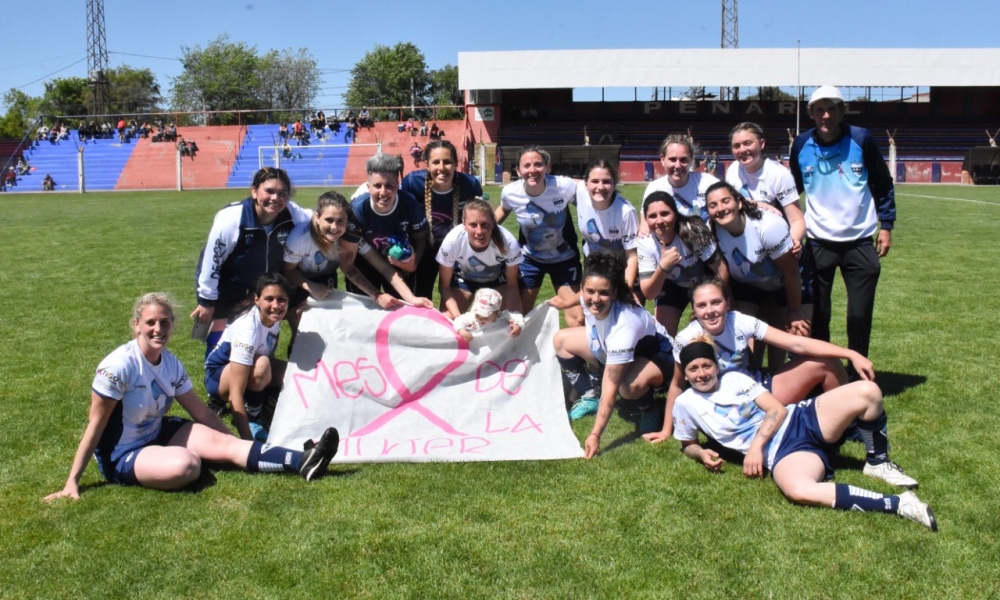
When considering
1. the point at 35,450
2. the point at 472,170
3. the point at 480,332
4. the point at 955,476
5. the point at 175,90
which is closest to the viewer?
the point at 955,476

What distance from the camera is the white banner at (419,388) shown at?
4965 millimetres

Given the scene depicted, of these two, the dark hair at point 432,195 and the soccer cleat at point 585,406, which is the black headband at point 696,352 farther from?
the dark hair at point 432,195

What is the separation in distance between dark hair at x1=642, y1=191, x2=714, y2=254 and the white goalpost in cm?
3532

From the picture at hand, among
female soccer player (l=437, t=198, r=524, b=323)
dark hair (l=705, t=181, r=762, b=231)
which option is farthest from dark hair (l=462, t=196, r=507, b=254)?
dark hair (l=705, t=181, r=762, b=231)

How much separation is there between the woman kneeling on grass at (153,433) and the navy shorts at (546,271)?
2392 mm

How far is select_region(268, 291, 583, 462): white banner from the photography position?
4.96 m

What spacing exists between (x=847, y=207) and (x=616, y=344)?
2.09 metres

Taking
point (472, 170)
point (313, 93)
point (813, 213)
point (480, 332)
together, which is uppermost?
point (313, 93)

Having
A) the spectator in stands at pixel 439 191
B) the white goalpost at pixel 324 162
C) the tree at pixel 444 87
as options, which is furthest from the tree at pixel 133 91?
the spectator in stands at pixel 439 191

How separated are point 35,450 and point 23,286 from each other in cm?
712

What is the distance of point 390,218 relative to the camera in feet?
19.7

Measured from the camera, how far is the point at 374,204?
5930mm

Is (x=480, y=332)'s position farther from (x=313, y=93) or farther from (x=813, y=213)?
(x=313, y=93)

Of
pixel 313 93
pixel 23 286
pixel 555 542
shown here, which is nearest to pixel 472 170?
pixel 23 286
